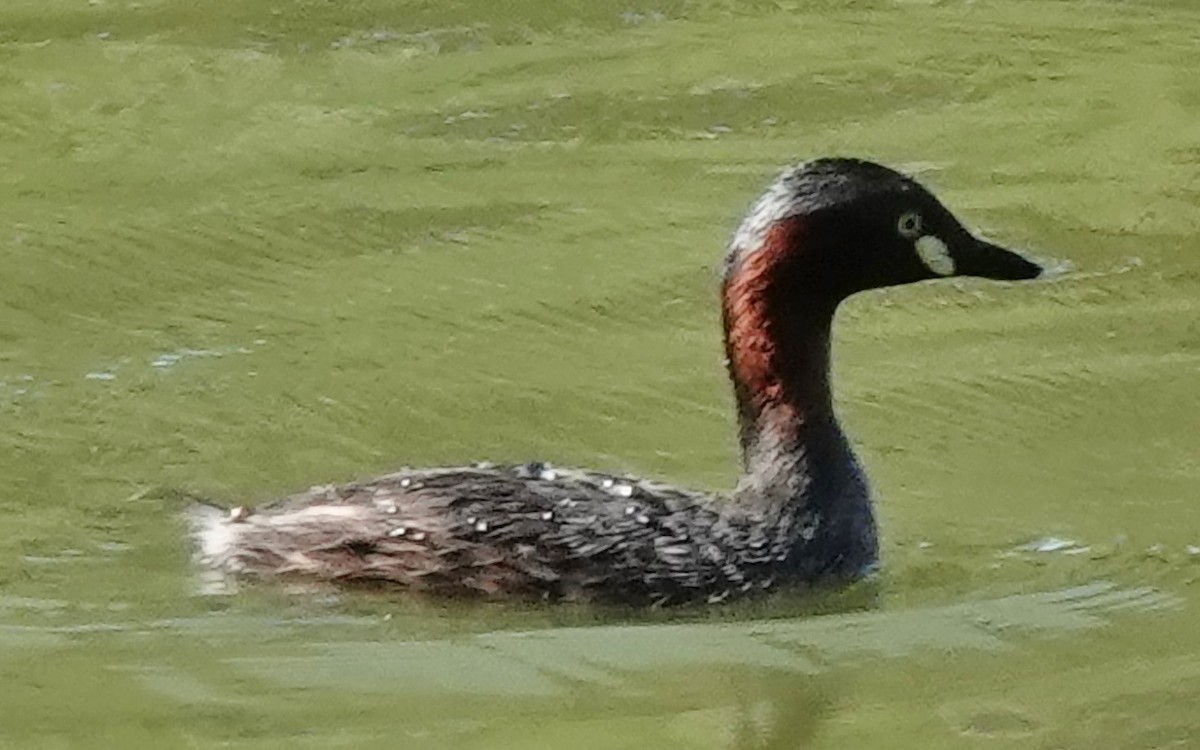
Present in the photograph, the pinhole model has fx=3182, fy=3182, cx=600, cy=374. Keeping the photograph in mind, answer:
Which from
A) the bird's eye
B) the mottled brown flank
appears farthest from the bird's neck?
the bird's eye

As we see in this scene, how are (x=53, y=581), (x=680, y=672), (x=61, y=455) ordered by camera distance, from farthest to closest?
1. (x=61, y=455)
2. (x=53, y=581)
3. (x=680, y=672)

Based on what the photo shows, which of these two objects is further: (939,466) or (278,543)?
(939,466)

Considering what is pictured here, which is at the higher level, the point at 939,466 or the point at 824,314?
the point at 824,314

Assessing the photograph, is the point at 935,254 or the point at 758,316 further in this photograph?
the point at 935,254

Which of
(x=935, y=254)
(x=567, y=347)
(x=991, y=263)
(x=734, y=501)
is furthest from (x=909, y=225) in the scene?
(x=567, y=347)

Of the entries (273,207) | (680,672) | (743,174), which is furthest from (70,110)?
(680,672)

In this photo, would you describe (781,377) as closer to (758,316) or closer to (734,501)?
(758,316)

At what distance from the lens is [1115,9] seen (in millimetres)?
10945

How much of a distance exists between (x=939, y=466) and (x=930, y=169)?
7.11ft

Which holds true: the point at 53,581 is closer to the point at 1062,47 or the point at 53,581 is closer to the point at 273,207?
the point at 273,207

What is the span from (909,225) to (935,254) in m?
0.10

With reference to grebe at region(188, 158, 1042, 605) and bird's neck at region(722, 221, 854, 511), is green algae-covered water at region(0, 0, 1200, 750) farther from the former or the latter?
bird's neck at region(722, 221, 854, 511)

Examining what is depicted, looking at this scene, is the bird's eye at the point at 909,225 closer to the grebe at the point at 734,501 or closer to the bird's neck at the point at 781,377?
the grebe at the point at 734,501

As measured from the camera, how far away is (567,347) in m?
7.88
